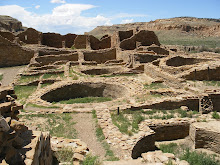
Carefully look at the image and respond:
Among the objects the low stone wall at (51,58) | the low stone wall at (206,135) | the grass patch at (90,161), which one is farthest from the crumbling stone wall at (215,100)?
the low stone wall at (51,58)

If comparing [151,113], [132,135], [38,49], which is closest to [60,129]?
[132,135]

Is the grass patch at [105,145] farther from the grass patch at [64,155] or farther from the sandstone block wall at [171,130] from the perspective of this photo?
the sandstone block wall at [171,130]

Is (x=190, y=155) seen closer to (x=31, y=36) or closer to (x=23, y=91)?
(x=23, y=91)

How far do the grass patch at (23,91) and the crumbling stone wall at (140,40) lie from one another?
12.2m

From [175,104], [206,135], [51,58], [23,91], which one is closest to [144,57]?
[51,58]

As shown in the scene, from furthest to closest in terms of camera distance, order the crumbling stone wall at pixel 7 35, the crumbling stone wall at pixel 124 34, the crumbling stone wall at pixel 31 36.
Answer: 1. the crumbling stone wall at pixel 124 34
2. the crumbling stone wall at pixel 31 36
3. the crumbling stone wall at pixel 7 35

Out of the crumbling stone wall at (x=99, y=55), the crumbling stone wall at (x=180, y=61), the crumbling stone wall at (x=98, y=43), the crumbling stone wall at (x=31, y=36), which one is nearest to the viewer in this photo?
the crumbling stone wall at (x=180, y=61)

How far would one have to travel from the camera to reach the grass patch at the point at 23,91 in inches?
404

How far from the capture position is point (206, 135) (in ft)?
22.7

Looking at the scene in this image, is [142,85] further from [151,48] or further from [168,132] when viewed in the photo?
[151,48]

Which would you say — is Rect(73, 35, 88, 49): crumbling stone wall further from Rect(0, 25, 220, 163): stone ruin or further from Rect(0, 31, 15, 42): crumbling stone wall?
Rect(0, 31, 15, 42): crumbling stone wall

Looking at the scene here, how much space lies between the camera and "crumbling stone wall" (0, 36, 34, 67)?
18656 millimetres

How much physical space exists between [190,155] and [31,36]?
22492mm

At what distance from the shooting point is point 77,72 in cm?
1460
